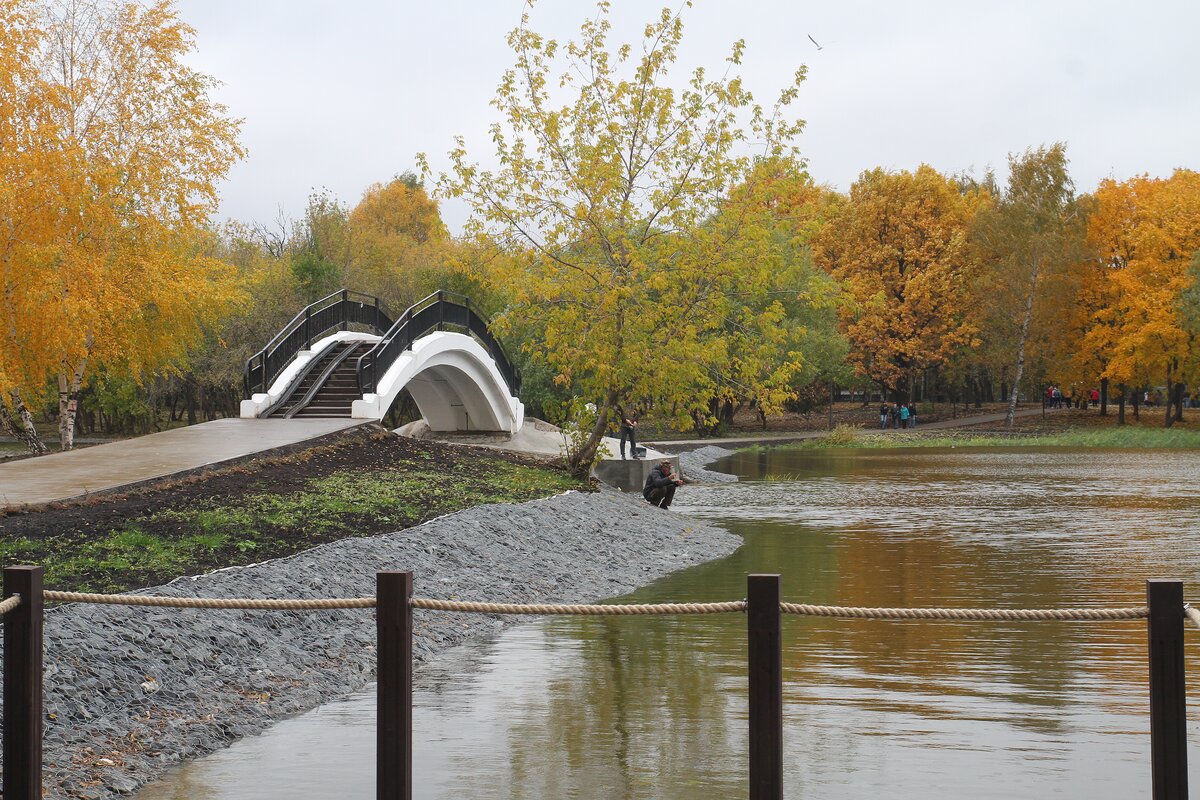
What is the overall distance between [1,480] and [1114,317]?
180ft

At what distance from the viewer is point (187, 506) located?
16094mm

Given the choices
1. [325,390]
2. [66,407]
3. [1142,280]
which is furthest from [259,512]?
[1142,280]

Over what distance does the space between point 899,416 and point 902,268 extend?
26.1 ft

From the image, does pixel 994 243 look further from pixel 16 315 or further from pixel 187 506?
pixel 187 506

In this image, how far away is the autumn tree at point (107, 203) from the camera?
25.5 metres

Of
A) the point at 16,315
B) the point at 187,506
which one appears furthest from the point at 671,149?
the point at 16,315

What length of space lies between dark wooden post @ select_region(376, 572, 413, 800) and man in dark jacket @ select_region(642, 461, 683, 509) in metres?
18.2

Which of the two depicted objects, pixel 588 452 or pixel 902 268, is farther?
pixel 902 268

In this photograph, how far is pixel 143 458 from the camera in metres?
19.8

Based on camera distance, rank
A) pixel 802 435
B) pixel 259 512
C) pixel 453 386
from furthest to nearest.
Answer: pixel 802 435, pixel 453 386, pixel 259 512

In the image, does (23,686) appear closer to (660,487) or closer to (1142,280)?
(660,487)

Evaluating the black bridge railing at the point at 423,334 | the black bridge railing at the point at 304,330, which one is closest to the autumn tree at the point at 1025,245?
the black bridge railing at the point at 423,334

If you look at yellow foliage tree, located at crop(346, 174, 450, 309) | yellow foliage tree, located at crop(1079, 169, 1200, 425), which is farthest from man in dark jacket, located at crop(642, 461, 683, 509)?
yellow foliage tree, located at crop(1079, 169, 1200, 425)

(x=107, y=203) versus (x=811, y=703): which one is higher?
(x=107, y=203)
